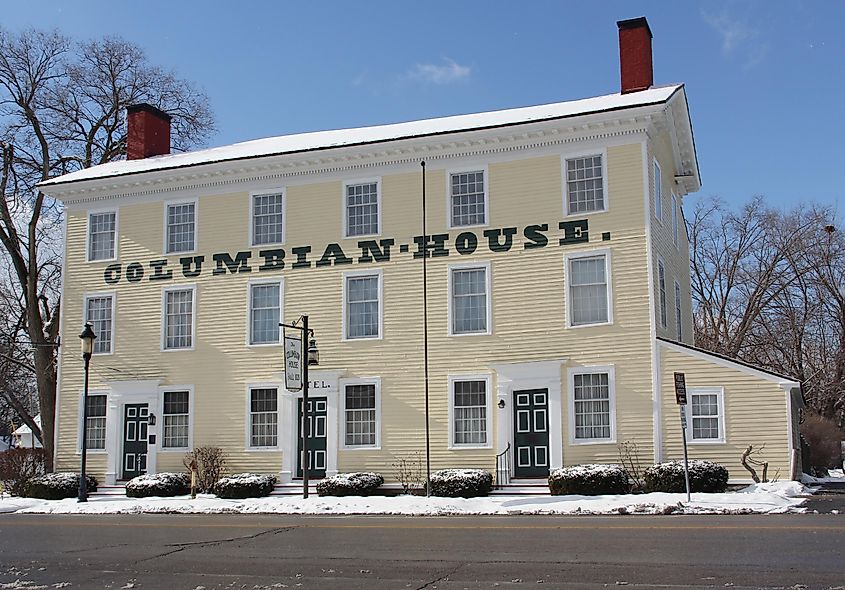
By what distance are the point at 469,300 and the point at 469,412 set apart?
2.83m

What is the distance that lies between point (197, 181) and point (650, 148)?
12.6m

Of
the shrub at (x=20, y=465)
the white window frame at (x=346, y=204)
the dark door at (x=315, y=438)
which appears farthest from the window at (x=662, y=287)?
the shrub at (x=20, y=465)

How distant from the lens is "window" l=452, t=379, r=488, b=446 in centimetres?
2422

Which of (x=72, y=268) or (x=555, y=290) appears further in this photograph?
(x=72, y=268)

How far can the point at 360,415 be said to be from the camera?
2548 centimetres

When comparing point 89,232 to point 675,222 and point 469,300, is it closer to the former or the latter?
point 469,300

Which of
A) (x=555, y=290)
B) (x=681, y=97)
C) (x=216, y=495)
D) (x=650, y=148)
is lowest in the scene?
(x=216, y=495)

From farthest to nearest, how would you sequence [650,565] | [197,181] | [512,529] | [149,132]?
1. [149,132]
2. [197,181]
3. [512,529]
4. [650,565]

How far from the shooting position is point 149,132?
3169 cm

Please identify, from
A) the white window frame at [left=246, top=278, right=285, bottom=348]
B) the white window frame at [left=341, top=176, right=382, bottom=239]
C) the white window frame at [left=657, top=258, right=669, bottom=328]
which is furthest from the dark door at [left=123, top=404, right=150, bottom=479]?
the white window frame at [left=657, top=258, right=669, bottom=328]

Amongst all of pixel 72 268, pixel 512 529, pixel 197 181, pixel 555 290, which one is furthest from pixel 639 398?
pixel 72 268

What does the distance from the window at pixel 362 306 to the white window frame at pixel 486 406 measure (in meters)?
2.61

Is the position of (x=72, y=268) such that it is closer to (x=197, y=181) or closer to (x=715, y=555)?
(x=197, y=181)

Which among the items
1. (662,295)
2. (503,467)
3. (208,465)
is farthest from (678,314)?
(208,465)
